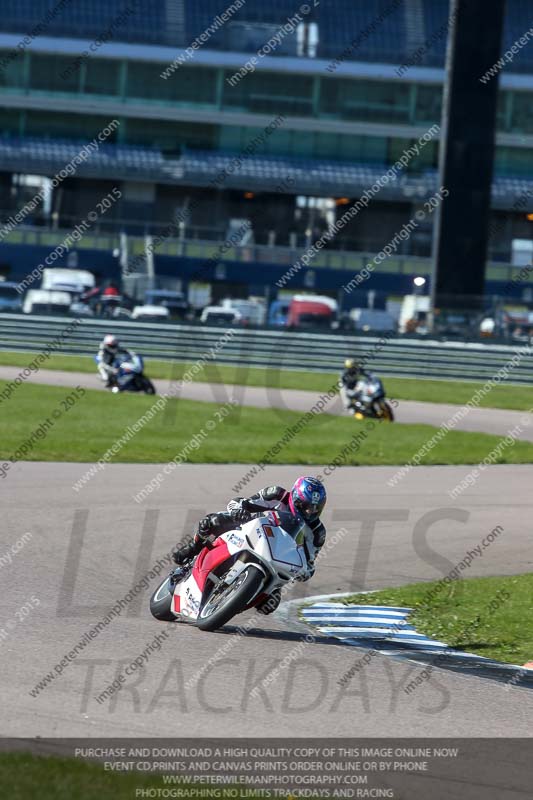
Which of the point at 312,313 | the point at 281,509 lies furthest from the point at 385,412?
the point at 312,313

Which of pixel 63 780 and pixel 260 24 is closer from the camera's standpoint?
pixel 63 780

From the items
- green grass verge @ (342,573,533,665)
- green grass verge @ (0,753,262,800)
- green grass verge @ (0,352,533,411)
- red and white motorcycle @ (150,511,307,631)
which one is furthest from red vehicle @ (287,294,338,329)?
green grass verge @ (0,753,262,800)

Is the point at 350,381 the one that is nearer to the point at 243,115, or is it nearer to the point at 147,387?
the point at 147,387

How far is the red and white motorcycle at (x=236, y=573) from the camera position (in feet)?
26.0

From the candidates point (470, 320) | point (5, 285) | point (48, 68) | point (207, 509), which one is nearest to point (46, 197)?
point (48, 68)

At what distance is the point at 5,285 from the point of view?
132 feet

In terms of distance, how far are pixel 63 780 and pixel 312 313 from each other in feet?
117

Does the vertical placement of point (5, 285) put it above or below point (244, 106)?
below

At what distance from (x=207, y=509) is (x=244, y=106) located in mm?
49430

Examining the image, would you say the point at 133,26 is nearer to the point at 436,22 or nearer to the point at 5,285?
the point at 436,22

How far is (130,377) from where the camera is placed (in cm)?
2434

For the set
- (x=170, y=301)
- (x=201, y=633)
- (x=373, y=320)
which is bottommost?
(x=373, y=320)

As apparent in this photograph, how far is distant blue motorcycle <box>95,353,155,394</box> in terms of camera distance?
24.3 m

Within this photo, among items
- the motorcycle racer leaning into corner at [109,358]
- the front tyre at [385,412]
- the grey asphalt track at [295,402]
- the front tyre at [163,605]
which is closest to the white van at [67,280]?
the grey asphalt track at [295,402]
